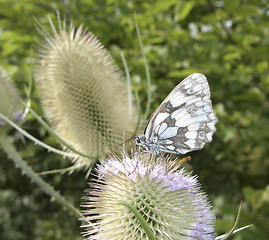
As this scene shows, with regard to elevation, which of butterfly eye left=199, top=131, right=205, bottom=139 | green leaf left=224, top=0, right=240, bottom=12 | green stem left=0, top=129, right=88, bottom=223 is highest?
green leaf left=224, top=0, right=240, bottom=12

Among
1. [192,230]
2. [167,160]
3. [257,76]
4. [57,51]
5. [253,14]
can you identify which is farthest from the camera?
[257,76]

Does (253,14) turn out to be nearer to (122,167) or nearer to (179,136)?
(179,136)

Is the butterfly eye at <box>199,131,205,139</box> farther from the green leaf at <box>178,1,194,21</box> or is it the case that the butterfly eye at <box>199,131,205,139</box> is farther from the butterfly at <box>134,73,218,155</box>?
the green leaf at <box>178,1,194,21</box>

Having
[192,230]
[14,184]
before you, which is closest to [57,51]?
[192,230]

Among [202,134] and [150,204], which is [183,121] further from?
[150,204]

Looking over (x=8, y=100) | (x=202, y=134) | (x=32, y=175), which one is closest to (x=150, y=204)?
(x=202, y=134)

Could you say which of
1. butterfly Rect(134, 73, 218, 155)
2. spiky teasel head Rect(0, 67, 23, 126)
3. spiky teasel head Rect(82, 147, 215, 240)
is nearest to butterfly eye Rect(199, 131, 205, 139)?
butterfly Rect(134, 73, 218, 155)
